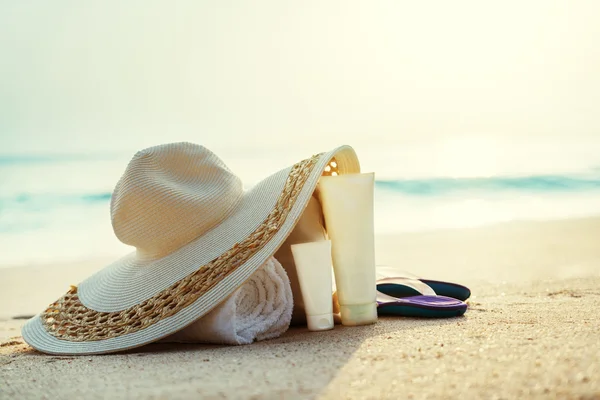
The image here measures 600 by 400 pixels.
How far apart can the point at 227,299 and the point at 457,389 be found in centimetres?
84

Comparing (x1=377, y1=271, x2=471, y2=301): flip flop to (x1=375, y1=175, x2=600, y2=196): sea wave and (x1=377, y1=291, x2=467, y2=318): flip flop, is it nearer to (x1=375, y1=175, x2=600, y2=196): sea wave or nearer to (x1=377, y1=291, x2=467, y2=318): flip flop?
(x1=377, y1=291, x2=467, y2=318): flip flop

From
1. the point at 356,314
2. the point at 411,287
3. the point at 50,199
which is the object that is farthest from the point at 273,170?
the point at 356,314

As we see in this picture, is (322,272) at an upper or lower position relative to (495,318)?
upper

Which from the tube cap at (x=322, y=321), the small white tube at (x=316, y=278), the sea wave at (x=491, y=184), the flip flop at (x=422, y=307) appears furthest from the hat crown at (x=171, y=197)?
the sea wave at (x=491, y=184)

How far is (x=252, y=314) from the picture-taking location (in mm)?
2084

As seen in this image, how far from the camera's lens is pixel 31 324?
2348 mm

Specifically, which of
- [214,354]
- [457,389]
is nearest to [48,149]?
[214,354]

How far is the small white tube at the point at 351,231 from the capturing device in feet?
6.91

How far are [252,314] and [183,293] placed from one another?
0.68 ft

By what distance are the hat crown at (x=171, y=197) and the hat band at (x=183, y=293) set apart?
17 centimetres

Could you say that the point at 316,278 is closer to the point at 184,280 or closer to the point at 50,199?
the point at 184,280

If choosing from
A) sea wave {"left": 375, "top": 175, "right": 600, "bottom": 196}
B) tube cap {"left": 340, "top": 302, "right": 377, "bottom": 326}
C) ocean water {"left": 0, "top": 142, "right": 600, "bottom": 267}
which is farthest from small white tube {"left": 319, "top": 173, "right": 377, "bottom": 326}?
sea wave {"left": 375, "top": 175, "right": 600, "bottom": 196}

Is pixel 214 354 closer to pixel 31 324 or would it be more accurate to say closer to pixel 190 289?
pixel 190 289

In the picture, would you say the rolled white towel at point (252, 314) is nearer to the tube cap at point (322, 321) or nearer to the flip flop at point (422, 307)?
the tube cap at point (322, 321)
